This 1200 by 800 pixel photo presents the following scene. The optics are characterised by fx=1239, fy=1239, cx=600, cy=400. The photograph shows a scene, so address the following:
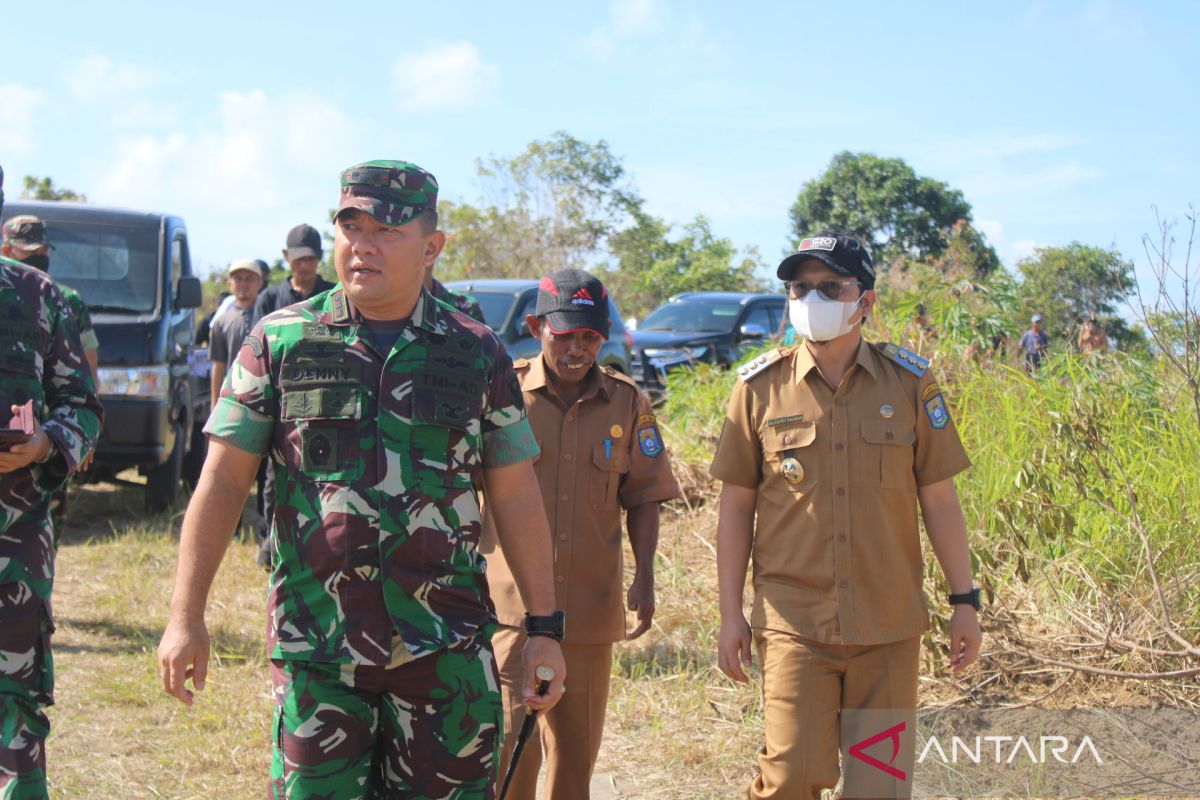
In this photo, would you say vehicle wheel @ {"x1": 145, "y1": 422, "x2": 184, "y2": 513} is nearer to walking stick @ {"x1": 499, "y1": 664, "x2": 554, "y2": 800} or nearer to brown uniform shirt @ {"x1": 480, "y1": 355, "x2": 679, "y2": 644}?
brown uniform shirt @ {"x1": 480, "y1": 355, "x2": 679, "y2": 644}

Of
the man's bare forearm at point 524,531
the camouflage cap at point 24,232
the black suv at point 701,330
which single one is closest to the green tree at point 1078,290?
the man's bare forearm at point 524,531

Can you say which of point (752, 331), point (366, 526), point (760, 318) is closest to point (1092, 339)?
point (366, 526)

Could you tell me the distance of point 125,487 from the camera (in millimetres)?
10922

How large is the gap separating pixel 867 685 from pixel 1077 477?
240 cm

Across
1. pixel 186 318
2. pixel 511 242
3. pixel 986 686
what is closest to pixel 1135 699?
pixel 986 686

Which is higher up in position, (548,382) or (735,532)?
(548,382)

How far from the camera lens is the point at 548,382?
370 centimetres

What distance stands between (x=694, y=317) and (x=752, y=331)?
4.74ft

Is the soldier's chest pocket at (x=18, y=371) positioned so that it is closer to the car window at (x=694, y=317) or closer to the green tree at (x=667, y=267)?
the car window at (x=694, y=317)

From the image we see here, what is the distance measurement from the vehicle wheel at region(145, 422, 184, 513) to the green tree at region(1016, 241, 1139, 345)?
6.15m

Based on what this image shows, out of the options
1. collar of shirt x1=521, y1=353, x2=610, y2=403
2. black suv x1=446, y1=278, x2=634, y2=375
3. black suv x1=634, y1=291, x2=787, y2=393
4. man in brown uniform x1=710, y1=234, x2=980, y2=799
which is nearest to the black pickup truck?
black suv x1=446, y1=278, x2=634, y2=375

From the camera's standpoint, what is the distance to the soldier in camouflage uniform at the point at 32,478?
3100 millimetres

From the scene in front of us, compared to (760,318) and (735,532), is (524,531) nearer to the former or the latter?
(735,532)

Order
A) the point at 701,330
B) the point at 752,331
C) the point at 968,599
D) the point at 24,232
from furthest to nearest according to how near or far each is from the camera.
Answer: the point at 701,330 < the point at 752,331 < the point at 24,232 < the point at 968,599
